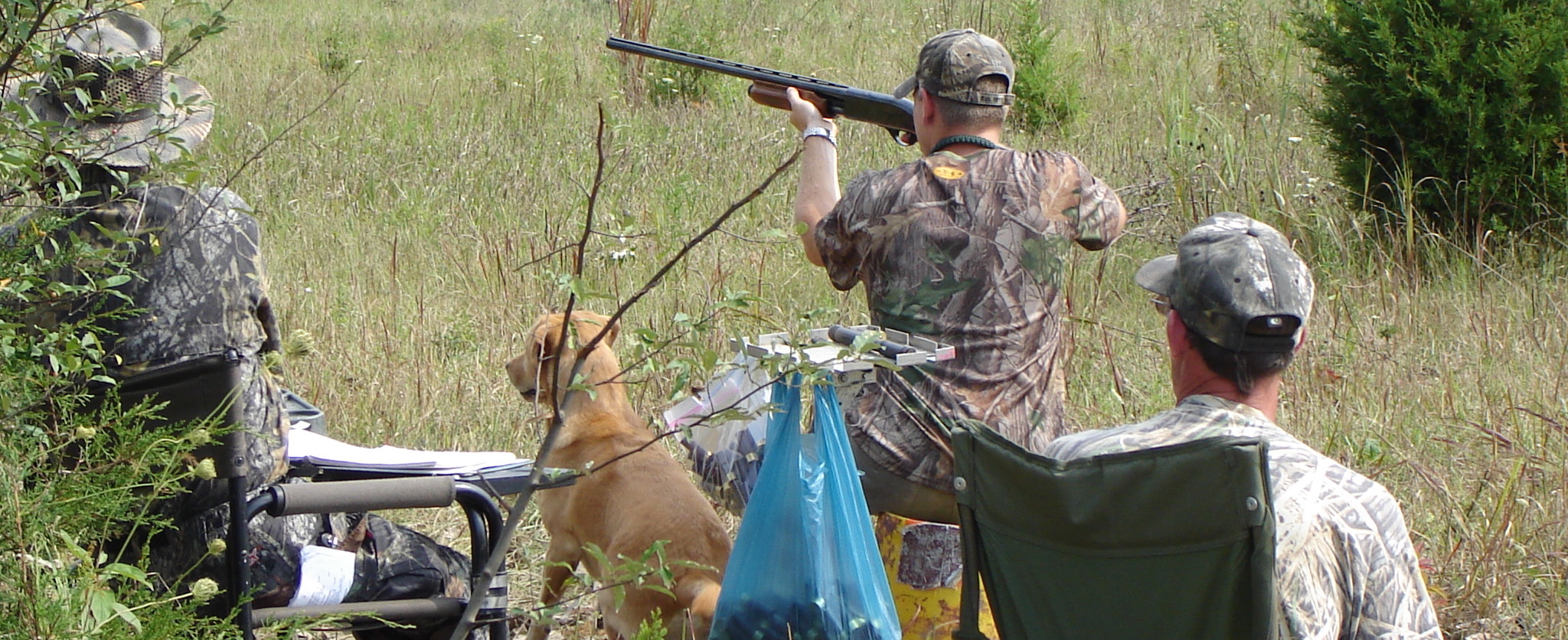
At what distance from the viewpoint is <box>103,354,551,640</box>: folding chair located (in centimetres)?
263

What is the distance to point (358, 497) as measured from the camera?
103 inches

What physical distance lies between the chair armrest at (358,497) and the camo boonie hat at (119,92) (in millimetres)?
661

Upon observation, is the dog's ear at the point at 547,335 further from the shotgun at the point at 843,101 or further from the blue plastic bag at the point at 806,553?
the shotgun at the point at 843,101

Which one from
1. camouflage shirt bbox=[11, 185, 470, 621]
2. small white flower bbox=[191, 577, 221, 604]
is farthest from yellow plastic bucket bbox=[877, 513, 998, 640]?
small white flower bbox=[191, 577, 221, 604]

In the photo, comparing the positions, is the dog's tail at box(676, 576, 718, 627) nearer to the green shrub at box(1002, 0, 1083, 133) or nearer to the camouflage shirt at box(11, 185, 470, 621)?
the camouflage shirt at box(11, 185, 470, 621)

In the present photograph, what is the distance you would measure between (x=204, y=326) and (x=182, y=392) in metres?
0.37

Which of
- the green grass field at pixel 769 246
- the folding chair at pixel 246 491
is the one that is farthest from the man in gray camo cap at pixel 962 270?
the folding chair at pixel 246 491

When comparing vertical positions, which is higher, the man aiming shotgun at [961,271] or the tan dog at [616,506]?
the man aiming shotgun at [961,271]

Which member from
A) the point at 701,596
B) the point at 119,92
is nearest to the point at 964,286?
the point at 701,596

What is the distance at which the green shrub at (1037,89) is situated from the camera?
956cm

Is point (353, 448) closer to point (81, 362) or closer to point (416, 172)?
point (81, 362)

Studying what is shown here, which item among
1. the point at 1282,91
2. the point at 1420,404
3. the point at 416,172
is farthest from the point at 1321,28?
the point at 416,172

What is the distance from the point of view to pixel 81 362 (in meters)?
2.17

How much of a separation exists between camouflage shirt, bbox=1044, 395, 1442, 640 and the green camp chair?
82 millimetres
